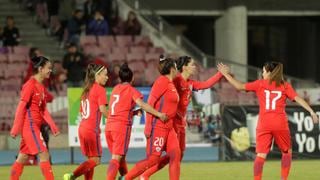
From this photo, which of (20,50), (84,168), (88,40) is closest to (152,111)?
(84,168)

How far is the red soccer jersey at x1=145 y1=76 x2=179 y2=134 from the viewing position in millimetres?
12352

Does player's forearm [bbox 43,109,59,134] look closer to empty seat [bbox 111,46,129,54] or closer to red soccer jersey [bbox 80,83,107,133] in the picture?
red soccer jersey [bbox 80,83,107,133]

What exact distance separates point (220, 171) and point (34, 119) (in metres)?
5.46

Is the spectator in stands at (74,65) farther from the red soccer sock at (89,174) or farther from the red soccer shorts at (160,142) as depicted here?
the red soccer shorts at (160,142)

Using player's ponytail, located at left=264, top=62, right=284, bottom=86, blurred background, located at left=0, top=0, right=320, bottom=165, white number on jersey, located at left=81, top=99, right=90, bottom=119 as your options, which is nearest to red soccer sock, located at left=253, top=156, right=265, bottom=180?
player's ponytail, located at left=264, top=62, right=284, bottom=86

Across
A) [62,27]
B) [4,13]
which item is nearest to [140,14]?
[62,27]

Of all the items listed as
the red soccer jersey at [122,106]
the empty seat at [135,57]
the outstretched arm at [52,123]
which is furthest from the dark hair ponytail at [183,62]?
the empty seat at [135,57]

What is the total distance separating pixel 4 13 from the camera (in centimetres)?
3000

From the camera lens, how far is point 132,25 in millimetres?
28188

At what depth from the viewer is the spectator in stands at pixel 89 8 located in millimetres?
28344

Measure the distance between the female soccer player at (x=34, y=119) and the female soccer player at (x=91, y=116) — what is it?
0.48 meters

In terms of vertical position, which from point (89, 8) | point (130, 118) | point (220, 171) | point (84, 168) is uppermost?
point (89, 8)

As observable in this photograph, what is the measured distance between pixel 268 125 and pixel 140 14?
56.9 feet

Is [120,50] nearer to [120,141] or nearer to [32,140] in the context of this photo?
[120,141]
